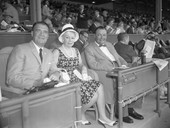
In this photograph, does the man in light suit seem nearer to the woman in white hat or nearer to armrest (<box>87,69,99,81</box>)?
the woman in white hat

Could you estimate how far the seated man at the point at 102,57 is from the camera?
2.80 m

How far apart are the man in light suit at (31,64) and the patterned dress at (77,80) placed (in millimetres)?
272

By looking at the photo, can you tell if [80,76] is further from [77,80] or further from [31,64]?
[31,64]

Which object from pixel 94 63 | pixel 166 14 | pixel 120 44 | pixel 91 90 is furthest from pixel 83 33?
pixel 166 14

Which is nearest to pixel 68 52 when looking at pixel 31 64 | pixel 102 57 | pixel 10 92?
pixel 102 57

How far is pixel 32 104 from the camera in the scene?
115cm

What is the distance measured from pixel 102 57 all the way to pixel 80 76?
1.85 feet

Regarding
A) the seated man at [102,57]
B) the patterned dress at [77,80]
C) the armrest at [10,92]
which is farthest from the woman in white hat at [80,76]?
the armrest at [10,92]

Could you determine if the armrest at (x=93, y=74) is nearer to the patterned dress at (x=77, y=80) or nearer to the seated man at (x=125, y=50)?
the patterned dress at (x=77, y=80)

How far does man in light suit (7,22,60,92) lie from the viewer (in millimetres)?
1939

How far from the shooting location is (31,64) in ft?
6.77

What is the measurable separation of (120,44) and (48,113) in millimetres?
2426

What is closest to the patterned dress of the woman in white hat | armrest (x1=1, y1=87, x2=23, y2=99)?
the woman in white hat

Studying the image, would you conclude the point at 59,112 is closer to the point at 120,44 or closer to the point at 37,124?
the point at 37,124
